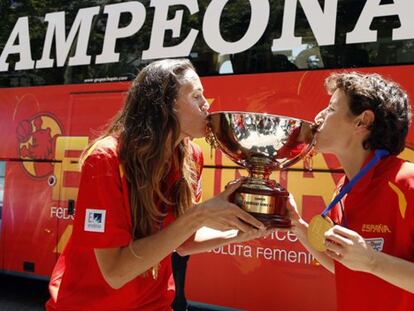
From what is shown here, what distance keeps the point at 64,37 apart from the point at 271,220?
3.58m

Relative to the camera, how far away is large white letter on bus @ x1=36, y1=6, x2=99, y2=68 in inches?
184

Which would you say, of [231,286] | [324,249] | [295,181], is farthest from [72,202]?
[324,249]

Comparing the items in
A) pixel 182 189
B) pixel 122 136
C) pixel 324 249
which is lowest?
pixel 324 249

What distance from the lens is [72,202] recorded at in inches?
188

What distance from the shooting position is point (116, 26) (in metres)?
4.52

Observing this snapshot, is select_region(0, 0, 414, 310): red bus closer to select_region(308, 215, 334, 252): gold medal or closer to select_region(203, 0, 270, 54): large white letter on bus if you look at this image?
select_region(203, 0, 270, 54): large white letter on bus

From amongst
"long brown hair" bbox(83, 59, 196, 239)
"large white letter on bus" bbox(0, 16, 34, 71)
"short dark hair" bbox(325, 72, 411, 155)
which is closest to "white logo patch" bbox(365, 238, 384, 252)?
"short dark hair" bbox(325, 72, 411, 155)

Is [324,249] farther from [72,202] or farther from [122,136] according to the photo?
[72,202]

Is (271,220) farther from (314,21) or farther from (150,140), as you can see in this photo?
(314,21)

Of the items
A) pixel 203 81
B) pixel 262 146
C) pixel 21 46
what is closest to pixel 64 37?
pixel 21 46

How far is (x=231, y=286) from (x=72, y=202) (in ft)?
5.61

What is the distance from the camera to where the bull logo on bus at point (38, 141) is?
4883 millimetres

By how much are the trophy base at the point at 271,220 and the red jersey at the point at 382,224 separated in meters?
0.25

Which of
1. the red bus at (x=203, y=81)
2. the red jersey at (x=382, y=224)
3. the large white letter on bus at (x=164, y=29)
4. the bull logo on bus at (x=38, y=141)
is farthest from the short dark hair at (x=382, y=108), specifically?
the bull logo on bus at (x=38, y=141)
